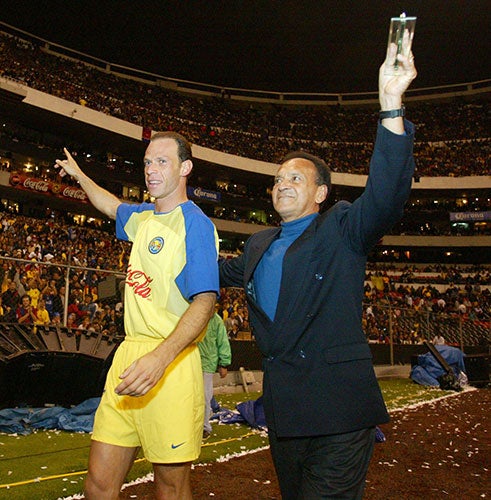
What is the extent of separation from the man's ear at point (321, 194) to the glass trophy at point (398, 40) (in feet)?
2.30

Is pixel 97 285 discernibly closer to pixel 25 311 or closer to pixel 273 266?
pixel 25 311

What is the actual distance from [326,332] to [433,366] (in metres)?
14.7

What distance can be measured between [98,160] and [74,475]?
1435 inches

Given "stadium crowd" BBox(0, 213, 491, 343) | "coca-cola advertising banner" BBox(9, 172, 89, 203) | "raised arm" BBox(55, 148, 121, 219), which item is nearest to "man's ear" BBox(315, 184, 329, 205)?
"raised arm" BBox(55, 148, 121, 219)

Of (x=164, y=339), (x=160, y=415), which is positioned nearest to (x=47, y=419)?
(x=160, y=415)

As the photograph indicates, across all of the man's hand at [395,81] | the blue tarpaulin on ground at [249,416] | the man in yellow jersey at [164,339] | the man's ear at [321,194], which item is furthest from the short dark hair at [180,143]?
the blue tarpaulin on ground at [249,416]

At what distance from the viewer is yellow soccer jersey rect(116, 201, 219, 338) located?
2.49 meters

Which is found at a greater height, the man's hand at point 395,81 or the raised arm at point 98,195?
the man's hand at point 395,81

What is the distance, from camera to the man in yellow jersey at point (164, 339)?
239 cm

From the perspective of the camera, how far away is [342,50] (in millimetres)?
42781

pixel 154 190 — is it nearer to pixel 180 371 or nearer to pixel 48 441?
pixel 180 371

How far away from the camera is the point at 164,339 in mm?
2402

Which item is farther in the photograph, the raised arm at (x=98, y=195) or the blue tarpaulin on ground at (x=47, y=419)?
the blue tarpaulin on ground at (x=47, y=419)

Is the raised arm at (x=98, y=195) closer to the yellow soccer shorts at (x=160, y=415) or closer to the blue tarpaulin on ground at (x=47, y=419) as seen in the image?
the yellow soccer shorts at (x=160, y=415)
